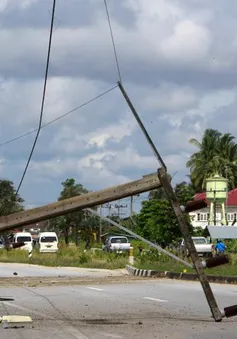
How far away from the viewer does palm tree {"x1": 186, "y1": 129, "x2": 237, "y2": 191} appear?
9425cm

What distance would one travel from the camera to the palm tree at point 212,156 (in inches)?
3711

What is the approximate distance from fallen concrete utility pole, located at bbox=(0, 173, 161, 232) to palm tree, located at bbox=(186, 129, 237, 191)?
81.6m

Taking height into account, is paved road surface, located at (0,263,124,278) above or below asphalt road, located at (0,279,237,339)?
above

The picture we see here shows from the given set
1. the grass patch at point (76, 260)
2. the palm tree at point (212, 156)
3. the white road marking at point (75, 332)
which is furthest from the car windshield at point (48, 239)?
the white road marking at point (75, 332)

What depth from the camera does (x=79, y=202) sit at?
12.5 meters

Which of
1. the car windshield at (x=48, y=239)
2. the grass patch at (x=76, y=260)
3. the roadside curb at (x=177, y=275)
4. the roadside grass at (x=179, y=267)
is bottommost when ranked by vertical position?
the roadside curb at (x=177, y=275)

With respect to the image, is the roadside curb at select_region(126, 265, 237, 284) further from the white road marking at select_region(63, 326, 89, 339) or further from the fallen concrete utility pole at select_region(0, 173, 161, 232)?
the white road marking at select_region(63, 326, 89, 339)

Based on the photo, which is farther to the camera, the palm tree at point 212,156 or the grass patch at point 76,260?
the palm tree at point 212,156

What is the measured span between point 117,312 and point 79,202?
2.90 metres

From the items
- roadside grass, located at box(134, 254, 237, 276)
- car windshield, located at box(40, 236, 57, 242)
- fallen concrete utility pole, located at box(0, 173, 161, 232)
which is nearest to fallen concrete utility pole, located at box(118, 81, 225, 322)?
fallen concrete utility pole, located at box(0, 173, 161, 232)

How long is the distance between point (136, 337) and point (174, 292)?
359 inches

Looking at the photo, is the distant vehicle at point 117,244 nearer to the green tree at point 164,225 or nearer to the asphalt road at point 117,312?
the green tree at point 164,225

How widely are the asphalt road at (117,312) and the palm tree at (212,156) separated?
72.7 m

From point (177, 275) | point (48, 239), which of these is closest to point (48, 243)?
point (48, 239)
